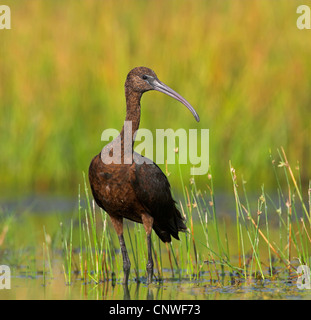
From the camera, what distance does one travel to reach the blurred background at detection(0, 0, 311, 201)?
11586mm

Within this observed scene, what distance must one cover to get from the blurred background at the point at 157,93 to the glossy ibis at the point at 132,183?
4.27 meters

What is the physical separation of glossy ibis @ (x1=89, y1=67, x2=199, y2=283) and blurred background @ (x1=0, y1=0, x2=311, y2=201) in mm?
4272

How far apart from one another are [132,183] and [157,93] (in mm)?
5280

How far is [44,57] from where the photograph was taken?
40.4ft

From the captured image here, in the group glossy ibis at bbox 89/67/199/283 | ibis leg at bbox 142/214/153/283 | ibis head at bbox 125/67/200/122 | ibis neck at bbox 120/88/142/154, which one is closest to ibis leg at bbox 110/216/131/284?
glossy ibis at bbox 89/67/199/283

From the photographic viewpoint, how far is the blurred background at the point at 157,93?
11586 mm

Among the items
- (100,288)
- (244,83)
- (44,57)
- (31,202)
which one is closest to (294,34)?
(244,83)

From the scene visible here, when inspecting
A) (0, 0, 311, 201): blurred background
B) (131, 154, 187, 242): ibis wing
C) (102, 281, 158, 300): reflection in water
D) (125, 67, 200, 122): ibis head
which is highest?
(0, 0, 311, 201): blurred background

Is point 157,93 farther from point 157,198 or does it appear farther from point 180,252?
point 157,198

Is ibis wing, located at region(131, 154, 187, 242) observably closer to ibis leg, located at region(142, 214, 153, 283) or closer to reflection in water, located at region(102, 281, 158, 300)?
ibis leg, located at region(142, 214, 153, 283)

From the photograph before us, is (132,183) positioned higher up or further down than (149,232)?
higher up

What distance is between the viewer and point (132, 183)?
6688mm

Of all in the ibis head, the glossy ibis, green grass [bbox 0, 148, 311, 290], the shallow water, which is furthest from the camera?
the ibis head

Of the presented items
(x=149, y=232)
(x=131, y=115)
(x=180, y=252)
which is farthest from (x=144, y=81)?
(x=180, y=252)
